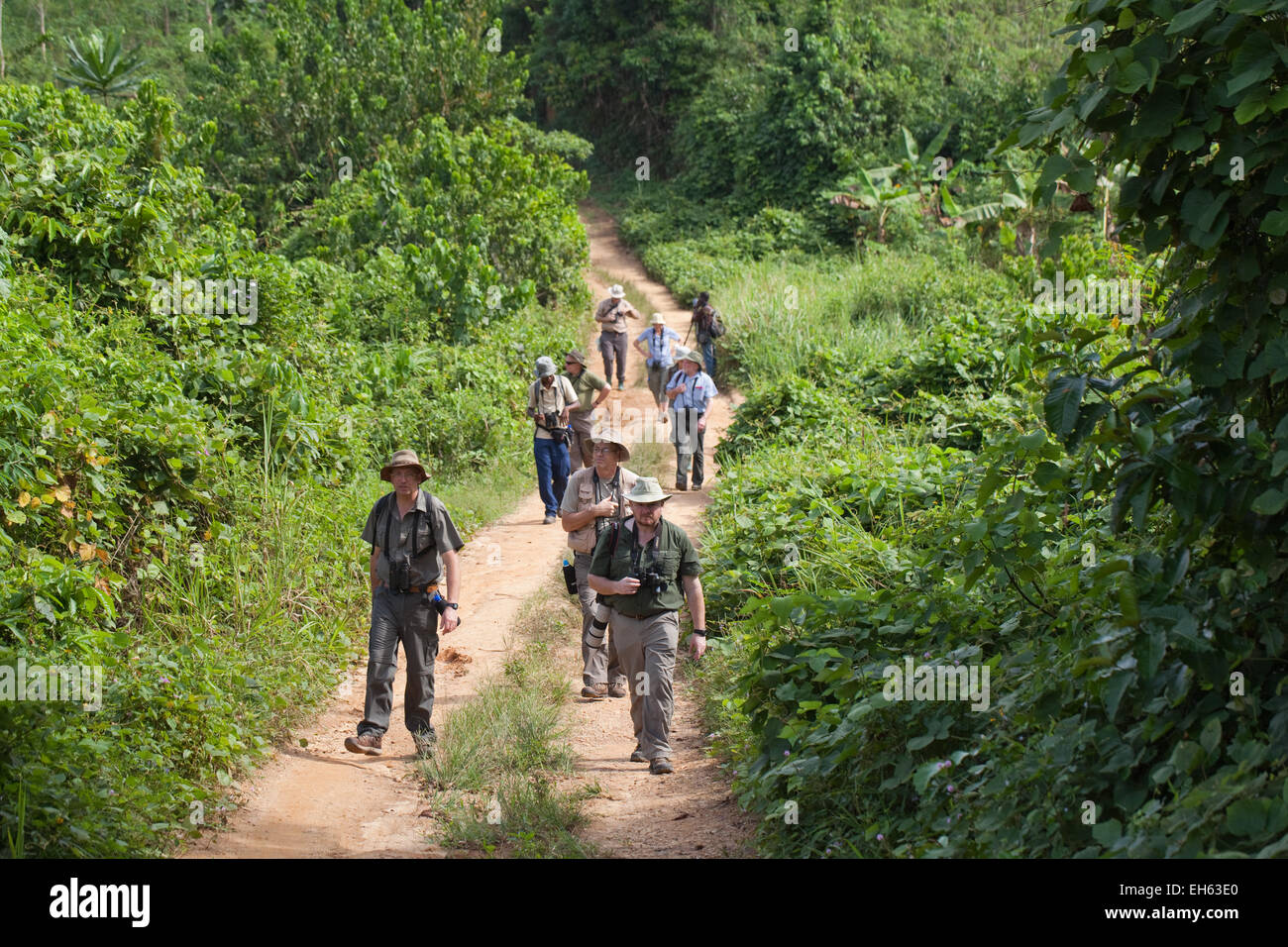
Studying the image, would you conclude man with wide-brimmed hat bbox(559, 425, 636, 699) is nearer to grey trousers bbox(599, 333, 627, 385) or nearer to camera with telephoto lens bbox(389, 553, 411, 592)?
camera with telephoto lens bbox(389, 553, 411, 592)

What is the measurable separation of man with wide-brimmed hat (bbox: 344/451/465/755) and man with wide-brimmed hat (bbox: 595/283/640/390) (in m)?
10.3

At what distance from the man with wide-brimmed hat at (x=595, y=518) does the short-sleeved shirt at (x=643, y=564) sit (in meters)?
1.10

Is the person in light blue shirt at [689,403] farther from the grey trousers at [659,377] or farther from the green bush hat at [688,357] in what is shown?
the grey trousers at [659,377]

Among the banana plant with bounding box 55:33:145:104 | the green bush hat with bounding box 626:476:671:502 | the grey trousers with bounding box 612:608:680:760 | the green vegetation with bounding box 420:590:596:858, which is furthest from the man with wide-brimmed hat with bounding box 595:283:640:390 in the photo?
the banana plant with bounding box 55:33:145:104

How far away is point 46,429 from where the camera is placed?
25.1 feet

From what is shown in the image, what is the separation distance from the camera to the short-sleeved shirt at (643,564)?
711 centimetres

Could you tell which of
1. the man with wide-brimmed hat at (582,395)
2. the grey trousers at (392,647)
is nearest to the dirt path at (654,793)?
the grey trousers at (392,647)

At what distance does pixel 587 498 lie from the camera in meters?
8.48

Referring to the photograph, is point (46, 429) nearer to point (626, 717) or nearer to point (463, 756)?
point (463, 756)

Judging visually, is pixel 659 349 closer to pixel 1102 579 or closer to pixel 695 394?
pixel 695 394

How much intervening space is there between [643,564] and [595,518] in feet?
4.18

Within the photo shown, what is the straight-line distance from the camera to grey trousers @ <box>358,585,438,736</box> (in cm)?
745

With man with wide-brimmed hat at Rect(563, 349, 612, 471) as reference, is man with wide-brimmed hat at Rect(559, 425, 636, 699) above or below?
below

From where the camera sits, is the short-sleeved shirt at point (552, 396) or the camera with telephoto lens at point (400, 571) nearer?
the camera with telephoto lens at point (400, 571)
